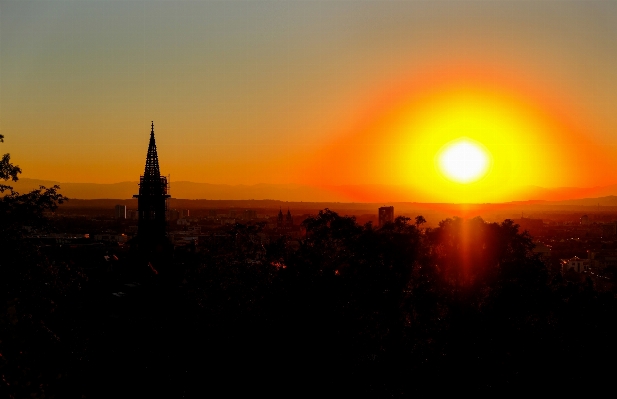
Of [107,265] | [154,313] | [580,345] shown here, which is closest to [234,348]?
[580,345]

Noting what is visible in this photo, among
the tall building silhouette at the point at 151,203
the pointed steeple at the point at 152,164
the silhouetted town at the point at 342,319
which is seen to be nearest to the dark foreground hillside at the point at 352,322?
the silhouetted town at the point at 342,319

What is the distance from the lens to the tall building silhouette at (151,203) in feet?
235

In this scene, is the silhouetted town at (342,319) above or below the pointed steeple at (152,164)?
below

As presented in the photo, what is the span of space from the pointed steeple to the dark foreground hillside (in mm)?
46287

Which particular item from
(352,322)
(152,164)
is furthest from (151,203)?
(352,322)

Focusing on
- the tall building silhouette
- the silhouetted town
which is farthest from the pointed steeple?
the silhouetted town

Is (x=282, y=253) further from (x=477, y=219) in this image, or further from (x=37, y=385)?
(x=37, y=385)

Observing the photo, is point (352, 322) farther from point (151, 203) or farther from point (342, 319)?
point (151, 203)

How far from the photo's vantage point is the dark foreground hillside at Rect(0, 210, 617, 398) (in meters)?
20.5

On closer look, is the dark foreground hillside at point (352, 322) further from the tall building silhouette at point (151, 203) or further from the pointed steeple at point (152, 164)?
the pointed steeple at point (152, 164)

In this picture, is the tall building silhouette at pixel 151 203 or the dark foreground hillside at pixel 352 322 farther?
the tall building silhouette at pixel 151 203

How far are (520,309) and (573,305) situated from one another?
2.63 metres

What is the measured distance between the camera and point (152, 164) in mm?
75938

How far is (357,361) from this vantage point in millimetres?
21000
